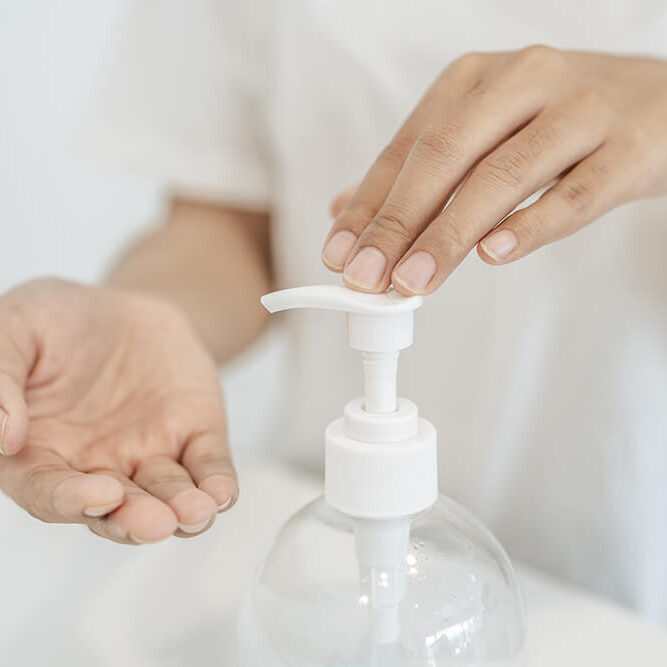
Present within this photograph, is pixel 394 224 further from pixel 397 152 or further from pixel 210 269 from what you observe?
pixel 210 269

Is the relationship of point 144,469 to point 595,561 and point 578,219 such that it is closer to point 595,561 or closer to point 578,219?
point 578,219

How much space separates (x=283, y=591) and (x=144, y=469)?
0.21 ft

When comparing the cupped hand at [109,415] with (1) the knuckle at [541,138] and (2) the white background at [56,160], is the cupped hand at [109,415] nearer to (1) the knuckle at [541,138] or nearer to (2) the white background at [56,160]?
(1) the knuckle at [541,138]

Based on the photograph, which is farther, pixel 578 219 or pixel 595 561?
pixel 595 561

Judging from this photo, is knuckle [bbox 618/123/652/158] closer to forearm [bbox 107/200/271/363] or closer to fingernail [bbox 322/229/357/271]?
fingernail [bbox 322/229/357/271]

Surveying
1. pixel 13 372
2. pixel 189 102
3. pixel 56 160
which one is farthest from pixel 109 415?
pixel 56 160

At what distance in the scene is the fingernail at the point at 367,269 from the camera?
26 cm

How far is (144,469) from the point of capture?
0.31m

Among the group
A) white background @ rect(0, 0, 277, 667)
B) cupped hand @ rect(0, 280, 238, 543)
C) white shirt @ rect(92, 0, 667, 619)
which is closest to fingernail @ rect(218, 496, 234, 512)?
cupped hand @ rect(0, 280, 238, 543)

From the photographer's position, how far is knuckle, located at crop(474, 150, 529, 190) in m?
0.27

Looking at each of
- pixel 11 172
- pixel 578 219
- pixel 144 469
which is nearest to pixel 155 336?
pixel 144 469

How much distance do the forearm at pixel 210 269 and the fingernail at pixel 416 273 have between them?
0.27 m

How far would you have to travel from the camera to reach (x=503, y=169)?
0.27m

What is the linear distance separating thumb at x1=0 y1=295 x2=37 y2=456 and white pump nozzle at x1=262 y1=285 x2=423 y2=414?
0.29 feet
